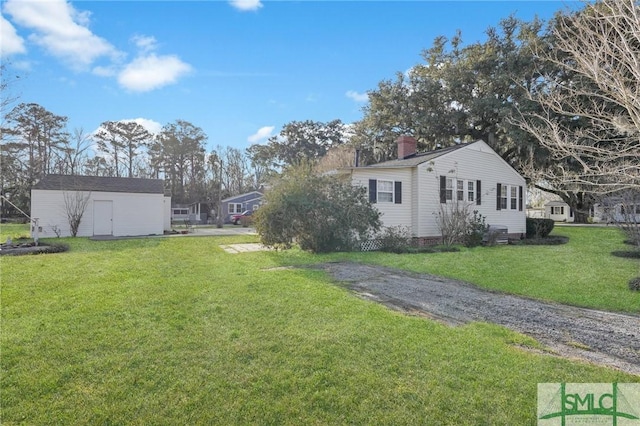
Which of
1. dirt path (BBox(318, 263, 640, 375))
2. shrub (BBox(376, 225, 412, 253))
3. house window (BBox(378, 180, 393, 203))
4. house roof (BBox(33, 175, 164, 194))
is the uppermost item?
house roof (BBox(33, 175, 164, 194))

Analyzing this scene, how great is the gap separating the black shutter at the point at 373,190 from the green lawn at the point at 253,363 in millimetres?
8215

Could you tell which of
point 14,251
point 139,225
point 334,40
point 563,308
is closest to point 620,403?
point 563,308

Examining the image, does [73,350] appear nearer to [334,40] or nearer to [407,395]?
[407,395]

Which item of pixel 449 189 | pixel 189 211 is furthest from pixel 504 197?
pixel 189 211

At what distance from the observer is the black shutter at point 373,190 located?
44.3 feet

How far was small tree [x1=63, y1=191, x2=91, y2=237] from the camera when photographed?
17.8m

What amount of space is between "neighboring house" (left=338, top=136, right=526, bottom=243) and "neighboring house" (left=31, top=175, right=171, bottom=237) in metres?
12.7

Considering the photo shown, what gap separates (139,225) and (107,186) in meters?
2.70

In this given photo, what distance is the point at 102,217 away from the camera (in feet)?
61.9

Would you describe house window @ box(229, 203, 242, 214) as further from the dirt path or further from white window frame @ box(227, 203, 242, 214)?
the dirt path

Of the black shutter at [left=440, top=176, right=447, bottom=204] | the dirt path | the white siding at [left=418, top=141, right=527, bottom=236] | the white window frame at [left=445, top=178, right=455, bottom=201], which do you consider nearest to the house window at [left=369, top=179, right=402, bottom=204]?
the white siding at [left=418, top=141, right=527, bottom=236]

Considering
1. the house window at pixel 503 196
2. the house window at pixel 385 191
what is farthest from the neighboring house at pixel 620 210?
the house window at pixel 385 191

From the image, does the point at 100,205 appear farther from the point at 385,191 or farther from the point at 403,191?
the point at 403,191

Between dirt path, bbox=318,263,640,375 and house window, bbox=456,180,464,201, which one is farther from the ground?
house window, bbox=456,180,464,201
